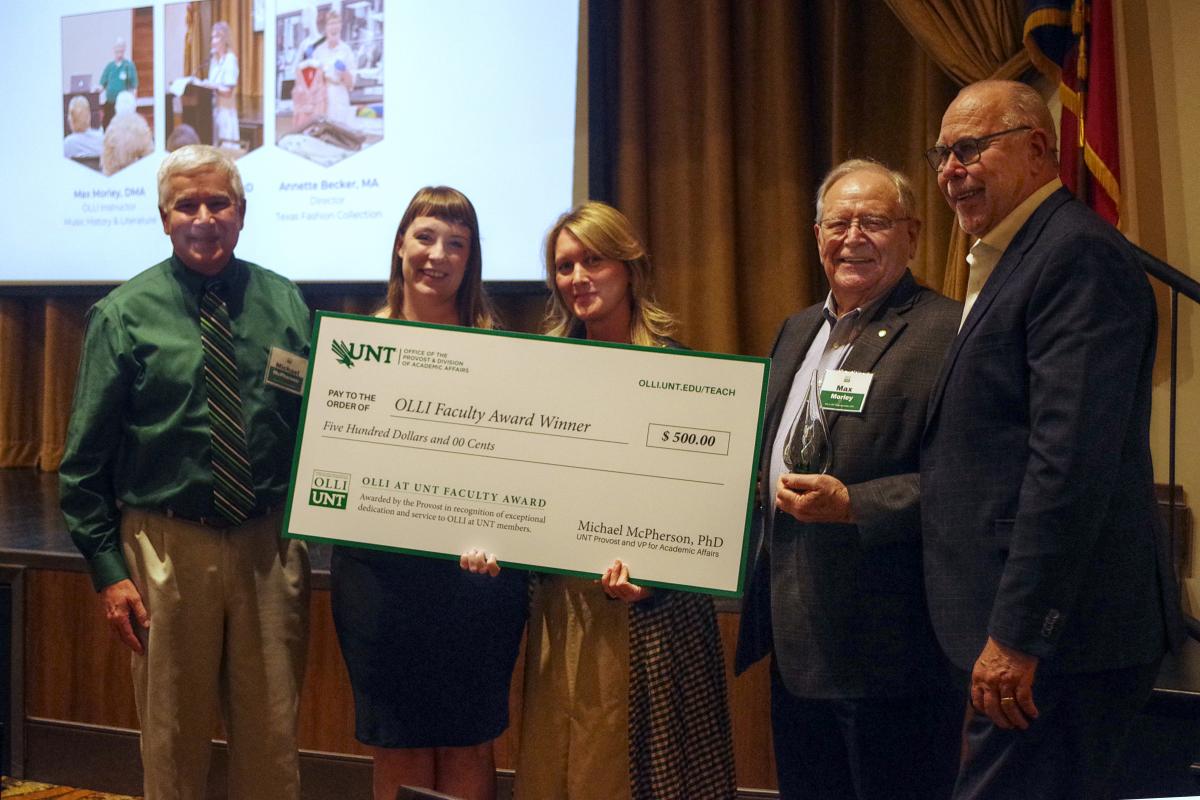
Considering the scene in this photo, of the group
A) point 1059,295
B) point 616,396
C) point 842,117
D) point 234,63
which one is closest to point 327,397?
point 616,396

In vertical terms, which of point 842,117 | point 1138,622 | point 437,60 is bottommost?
point 1138,622

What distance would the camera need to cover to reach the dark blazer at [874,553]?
6.19ft

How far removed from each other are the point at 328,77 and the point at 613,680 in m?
3.48

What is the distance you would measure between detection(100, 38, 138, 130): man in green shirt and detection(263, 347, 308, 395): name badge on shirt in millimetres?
3364

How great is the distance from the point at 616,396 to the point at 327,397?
23.6 inches

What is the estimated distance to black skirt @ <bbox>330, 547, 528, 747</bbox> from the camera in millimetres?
2205

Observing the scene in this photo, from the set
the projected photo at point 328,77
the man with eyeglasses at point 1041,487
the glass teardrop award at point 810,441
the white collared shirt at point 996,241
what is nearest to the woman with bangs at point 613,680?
the glass teardrop award at point 810,441

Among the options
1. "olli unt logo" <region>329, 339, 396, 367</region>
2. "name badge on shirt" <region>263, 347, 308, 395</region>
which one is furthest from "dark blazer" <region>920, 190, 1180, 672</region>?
"name badge on shirt" <region>263, 347, 308, 395</region>

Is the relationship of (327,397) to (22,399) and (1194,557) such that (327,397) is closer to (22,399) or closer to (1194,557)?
(1194,557)

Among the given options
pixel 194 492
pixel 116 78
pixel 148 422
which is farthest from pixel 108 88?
pixel 194 492

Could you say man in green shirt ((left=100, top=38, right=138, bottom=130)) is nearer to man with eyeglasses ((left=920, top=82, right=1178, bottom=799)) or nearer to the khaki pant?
the khaki pant

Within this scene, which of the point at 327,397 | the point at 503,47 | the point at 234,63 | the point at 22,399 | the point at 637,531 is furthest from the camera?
the point at 22,399

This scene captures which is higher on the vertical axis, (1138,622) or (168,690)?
(1138,622)

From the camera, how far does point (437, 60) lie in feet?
14.8
